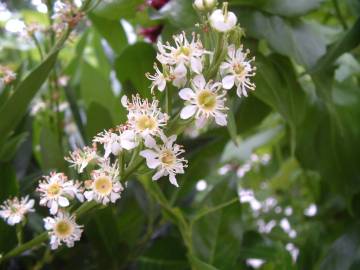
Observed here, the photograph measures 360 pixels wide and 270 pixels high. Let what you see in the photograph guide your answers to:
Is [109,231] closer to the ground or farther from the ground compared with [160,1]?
closer to the ground

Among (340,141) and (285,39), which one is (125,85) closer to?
(285,39)

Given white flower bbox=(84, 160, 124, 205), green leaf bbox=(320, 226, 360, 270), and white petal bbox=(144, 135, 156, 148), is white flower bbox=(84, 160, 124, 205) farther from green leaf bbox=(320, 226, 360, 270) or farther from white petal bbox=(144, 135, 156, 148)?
green leaf bbox=(320, 226, 360, 270)

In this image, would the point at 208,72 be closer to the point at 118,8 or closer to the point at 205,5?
the point at 205,5

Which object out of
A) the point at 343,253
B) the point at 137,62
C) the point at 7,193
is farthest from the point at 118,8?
the point at 343,253

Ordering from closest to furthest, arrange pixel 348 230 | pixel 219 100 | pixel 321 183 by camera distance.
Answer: pixel 219 100, pixel 348 230, pixel 321 183

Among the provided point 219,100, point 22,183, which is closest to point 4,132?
point 22,183

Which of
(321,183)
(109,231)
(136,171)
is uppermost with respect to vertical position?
(136,171)
